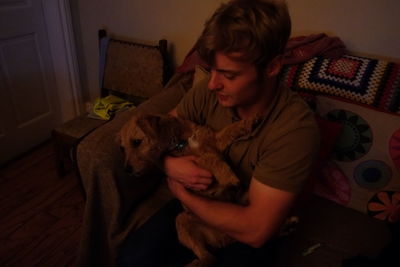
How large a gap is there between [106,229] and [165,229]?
366 mm

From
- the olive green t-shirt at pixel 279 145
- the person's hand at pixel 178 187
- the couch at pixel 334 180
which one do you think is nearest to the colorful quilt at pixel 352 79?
the couch at pixel 334 180

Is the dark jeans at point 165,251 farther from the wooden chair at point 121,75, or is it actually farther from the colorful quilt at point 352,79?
the wooden chair at point 121,75

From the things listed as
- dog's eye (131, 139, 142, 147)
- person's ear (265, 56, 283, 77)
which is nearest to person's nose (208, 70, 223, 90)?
person's ear (265, 56, 283, 77)

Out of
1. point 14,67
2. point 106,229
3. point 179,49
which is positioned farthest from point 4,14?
point 106,229

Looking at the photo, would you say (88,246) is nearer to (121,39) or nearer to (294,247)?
(294,247)

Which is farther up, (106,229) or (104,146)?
(104,146)

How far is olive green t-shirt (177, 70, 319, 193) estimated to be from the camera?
0.94 metres

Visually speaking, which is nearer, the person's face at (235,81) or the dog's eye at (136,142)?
the person's face at (235,81)

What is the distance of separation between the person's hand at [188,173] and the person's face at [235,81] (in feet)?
0.86

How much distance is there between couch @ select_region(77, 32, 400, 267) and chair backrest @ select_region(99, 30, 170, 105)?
2.49 ft

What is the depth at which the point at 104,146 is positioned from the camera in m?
1.35

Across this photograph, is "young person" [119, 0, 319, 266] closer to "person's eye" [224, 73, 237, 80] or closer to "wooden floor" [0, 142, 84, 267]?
"person's eye" [224, 73, 237, 80]

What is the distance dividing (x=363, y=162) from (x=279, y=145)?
0.70 metres

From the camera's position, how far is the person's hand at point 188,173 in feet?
3.64
